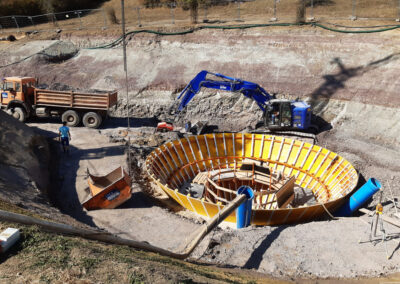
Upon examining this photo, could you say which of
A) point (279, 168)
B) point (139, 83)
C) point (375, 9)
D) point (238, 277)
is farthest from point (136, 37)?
point (238, 277)

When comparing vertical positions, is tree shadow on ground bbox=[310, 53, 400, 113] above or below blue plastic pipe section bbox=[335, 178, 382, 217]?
above

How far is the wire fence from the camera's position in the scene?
26594mm

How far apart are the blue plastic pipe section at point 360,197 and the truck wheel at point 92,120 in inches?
527

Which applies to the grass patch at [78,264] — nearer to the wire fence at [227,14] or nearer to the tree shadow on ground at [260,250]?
the tree shadow on ground at [260,250]

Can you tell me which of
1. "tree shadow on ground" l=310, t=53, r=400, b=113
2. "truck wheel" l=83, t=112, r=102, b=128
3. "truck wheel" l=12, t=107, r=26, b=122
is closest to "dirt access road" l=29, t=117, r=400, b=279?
"truck wheel" l=83, t=112, r=102, b=128

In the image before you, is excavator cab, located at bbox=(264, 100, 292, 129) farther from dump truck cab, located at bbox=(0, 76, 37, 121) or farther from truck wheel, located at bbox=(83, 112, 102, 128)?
dump truck cab, located at bbox=(0, 76, 37, 121)

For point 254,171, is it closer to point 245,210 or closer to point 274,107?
point 274,107

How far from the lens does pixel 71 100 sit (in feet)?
64.7

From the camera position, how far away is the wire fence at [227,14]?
26594 mm

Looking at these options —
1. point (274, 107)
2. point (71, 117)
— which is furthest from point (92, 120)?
point (274, 107)

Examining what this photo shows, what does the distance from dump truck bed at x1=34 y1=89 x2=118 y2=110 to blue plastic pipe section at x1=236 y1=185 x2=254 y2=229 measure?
11164mm

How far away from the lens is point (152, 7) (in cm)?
3562

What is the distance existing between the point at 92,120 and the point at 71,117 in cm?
124

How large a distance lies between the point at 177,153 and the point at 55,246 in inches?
410
